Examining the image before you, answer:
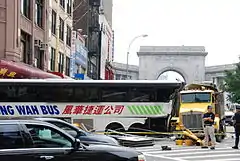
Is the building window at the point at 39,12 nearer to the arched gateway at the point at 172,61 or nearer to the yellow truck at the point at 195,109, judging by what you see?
the yellow truck at the point at 195,109

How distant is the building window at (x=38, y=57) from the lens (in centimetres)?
3734

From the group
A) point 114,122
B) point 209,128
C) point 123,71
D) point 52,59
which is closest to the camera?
point 209,128

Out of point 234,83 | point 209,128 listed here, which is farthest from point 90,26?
point 209,128

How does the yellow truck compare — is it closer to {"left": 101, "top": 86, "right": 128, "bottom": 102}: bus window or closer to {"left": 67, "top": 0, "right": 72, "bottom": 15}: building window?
{"left": 101, "top": 86, "right": 128, "bottom": 102}: bus window

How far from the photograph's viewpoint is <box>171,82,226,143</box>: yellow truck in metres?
25.2

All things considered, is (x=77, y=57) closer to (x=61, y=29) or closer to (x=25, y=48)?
(x=61, y=29)

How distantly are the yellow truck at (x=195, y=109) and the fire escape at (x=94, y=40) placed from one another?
111 ft

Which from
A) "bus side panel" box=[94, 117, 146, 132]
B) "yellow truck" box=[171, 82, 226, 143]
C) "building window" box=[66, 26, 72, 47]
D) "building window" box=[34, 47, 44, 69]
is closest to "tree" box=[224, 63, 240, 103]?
"building window" box=[66, 26, 72, 47]

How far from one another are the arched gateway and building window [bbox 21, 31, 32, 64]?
236ft

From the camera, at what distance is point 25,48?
35.0m

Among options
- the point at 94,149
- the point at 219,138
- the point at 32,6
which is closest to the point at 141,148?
the point at 219,138

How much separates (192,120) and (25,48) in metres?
14.5

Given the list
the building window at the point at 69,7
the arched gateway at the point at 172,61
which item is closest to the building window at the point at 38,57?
the building window at the point at 69,7

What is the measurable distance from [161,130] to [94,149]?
18.0 m
